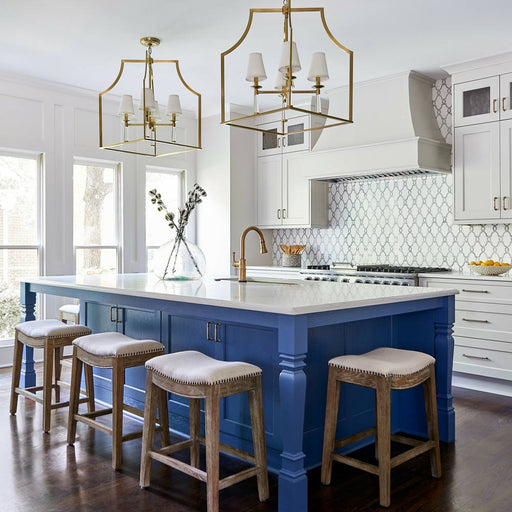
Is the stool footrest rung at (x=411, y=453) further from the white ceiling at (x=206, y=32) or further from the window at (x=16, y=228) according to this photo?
the window at (x=16, y=228)

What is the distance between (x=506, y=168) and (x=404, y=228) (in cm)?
123

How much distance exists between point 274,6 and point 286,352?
2.52 metres

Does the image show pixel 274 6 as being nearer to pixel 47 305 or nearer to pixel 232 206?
pixel 232 206

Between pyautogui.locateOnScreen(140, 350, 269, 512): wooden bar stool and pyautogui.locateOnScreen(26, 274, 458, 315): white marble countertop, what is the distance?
0.29m

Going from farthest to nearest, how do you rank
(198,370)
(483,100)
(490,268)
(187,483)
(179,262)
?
(483,100), (490,268), (179,262), (187,483), (198,370)

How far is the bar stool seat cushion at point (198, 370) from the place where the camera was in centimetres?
237

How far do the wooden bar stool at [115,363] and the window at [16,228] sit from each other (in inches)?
97.7

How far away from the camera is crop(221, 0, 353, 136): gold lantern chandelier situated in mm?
2850

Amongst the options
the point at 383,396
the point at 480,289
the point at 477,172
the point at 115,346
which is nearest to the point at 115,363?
the point at 115,346

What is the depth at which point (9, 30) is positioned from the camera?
13.5ft

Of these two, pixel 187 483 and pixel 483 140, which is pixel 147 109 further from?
pixel 483 140

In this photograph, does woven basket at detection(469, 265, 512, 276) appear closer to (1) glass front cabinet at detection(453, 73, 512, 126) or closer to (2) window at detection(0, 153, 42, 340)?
(1) glass front cabinet at detection(453, 73, 512, 126)

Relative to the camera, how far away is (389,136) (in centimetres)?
511

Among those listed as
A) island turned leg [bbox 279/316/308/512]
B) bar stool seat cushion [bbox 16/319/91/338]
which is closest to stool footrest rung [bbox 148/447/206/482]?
island turned leg [bbox 279/316/308/512]
